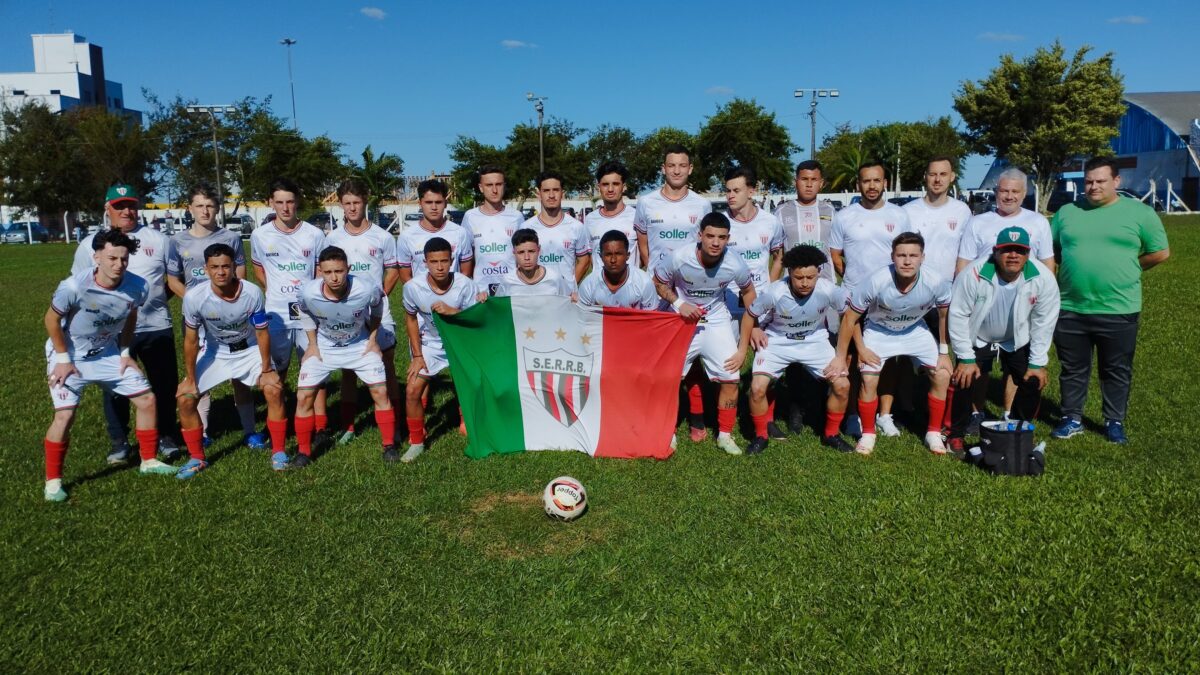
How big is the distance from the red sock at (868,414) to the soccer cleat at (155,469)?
567 centimetres

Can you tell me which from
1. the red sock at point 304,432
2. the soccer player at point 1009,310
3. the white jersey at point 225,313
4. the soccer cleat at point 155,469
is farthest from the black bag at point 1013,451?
the soccer cleat at point 155,469

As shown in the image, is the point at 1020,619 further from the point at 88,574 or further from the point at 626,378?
the point at 88,574

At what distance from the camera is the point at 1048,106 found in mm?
45625

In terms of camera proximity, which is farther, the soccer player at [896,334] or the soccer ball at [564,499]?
the soccer player at [896,334]

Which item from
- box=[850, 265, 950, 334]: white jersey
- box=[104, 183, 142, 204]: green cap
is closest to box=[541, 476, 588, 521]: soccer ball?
box=[850, 265, 950, 334]: white jersey

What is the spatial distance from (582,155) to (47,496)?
54.4 m

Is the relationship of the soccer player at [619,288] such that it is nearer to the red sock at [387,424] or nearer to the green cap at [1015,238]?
the red sock at [387,424]

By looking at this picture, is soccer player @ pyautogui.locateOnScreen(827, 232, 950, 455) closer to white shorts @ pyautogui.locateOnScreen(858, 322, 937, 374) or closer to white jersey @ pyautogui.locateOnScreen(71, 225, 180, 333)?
white shorts @ pyautogui.locateOnScreen(858, 322, 937, 374)

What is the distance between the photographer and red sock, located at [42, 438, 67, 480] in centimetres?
598

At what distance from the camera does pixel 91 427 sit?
7914 mm

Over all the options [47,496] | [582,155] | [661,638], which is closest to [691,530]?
[661,638]

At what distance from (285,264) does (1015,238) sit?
617 centimetres

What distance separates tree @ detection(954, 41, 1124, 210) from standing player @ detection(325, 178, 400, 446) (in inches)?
1873

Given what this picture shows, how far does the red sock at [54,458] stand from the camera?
598 cm
